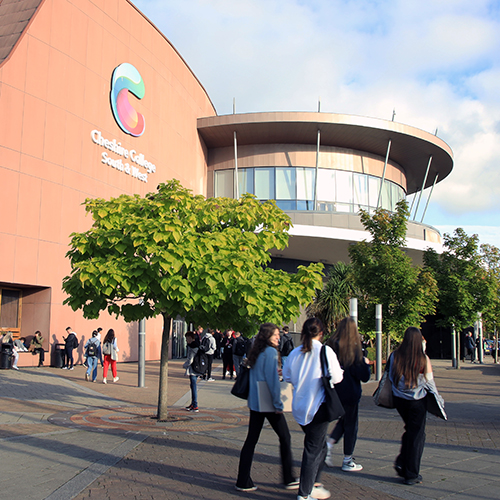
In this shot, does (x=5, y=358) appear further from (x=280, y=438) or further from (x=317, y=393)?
(x=317, y=393)

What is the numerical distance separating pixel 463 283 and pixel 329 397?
19.9 metres

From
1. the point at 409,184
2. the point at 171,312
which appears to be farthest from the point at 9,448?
the point at 409,184

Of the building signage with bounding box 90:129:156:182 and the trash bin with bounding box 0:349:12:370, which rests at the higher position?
the building signage with bounding box 90:129:156:182

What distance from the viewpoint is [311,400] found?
5152 mm

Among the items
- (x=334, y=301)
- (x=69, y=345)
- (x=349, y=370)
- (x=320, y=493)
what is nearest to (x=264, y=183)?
(x=334, y=301)

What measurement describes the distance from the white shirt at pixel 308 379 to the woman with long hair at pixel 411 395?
3.29 feet

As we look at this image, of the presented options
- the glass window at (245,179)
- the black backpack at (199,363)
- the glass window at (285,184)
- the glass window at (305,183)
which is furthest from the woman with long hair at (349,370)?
the glass window at (245,179)

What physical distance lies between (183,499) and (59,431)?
4.13 m

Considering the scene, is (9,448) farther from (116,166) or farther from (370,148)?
(370,148)

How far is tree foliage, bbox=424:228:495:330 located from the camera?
23047 millimetres

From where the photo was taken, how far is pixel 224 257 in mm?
8914

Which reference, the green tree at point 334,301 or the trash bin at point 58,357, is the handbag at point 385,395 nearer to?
the trash bin at point 58,357

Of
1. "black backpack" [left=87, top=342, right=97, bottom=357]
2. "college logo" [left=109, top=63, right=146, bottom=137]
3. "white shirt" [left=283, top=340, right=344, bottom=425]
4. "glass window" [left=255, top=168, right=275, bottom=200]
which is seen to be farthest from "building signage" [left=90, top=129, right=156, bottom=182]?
"white shirt" [left=283, top=340, right=344, bottom=425]

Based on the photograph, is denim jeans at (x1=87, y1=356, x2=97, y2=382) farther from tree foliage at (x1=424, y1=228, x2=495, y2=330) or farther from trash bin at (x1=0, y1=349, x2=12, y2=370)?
tree foliage at (x1=424, y1=228, x2=495, y2=330)
